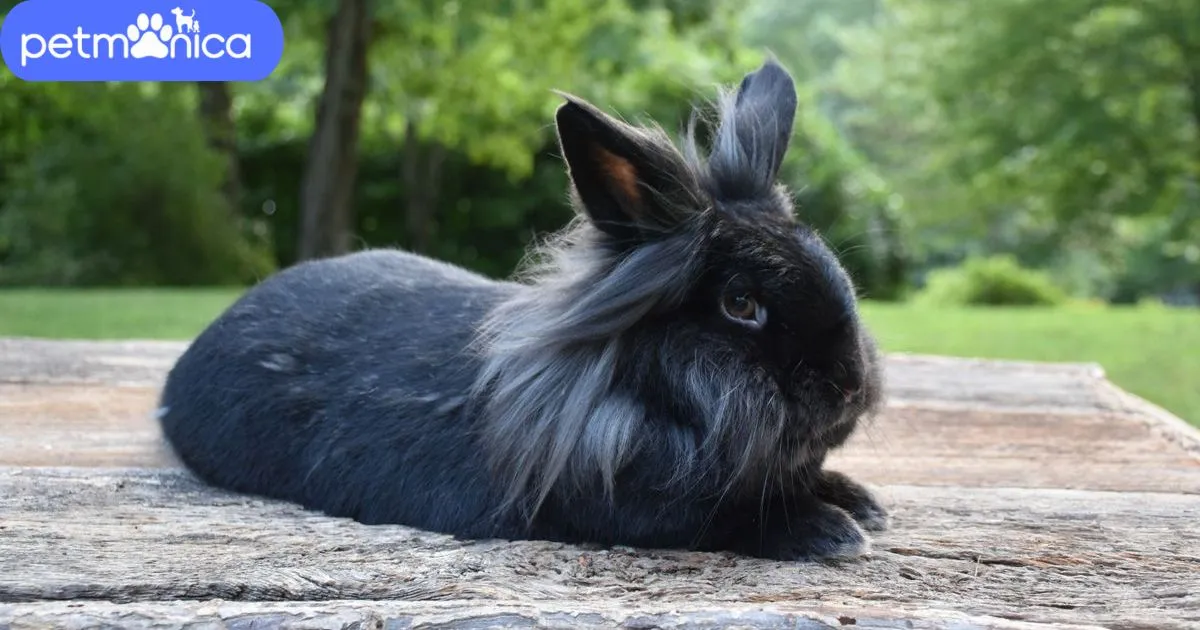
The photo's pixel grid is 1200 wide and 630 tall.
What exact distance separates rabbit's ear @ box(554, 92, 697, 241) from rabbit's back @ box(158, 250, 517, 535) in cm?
46

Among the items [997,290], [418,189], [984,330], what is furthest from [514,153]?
[984,330]

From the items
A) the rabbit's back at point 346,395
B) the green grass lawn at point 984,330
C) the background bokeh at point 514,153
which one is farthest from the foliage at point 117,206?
the rabbit's back at point 346,395

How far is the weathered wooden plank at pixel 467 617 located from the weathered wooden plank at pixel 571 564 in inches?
2.0

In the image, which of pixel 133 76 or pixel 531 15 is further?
pixel 531 15

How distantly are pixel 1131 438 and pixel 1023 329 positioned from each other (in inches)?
204

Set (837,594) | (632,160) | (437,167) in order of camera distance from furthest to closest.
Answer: (437,167), (632,160), (837,594)

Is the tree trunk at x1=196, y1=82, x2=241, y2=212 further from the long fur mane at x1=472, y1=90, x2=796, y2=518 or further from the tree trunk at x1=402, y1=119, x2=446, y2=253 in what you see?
the long fur mane at x1=472, y1=90, x2=796, y2=518

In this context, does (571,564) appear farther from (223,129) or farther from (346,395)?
(223,129)

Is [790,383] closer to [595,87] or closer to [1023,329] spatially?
[1023,329]

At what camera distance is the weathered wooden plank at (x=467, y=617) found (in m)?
1.56

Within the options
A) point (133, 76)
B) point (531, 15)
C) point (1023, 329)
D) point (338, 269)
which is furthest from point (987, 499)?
point (531, 15)

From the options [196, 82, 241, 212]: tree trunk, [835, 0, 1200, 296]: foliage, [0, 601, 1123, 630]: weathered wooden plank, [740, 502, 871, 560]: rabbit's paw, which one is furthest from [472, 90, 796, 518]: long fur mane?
[835, 0, 1200, 296]: foliage

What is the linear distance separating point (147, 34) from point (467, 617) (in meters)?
4.23

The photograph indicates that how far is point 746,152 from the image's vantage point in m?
2.09
